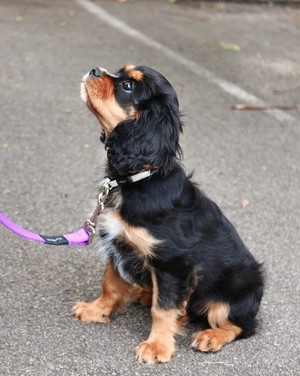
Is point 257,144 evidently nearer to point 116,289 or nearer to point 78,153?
point 78,153

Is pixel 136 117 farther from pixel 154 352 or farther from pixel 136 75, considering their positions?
pixel 154 352

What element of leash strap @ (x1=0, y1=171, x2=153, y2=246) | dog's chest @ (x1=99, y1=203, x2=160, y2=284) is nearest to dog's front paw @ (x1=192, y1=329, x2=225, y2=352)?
dog's chest @ (x1=99, y1=203, x2=160, y2=284)

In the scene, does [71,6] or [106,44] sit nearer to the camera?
[106,44]

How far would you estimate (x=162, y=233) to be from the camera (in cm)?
364

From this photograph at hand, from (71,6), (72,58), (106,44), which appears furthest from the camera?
(71,6)

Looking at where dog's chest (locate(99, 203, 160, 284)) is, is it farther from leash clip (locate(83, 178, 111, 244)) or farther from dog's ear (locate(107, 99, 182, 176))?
dog's ear (locate(107, 99, 182, 176))

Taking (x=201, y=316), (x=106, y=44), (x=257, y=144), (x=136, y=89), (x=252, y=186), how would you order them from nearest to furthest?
(x=136, y=89) < (x=201, y=316) < (x=252, y=186) < (x=257, y=144) < (x=106, y=44)

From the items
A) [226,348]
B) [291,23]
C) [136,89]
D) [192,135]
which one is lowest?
[291,23]

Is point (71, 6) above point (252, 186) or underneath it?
underneath

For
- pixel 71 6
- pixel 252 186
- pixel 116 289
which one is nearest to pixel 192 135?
pixel 252 186

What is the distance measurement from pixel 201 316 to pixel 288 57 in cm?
624

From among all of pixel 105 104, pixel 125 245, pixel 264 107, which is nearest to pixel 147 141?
pixel 105 104

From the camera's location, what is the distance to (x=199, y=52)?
30.6ft

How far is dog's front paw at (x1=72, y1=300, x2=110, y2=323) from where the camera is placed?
13.0 ft
